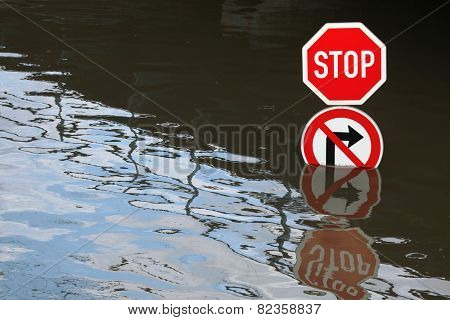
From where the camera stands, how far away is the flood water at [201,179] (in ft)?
20.6

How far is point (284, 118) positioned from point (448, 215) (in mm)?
3241

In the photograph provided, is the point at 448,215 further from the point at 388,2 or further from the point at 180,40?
the point at 388,2

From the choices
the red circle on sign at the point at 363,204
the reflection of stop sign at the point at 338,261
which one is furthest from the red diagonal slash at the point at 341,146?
the reflection of stop sign at the point at 338,261

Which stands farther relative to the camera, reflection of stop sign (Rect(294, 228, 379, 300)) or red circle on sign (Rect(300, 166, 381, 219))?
red circle on sign (Rect(300, 166, 381, 219))

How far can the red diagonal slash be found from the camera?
26.2ft

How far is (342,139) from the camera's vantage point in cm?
804

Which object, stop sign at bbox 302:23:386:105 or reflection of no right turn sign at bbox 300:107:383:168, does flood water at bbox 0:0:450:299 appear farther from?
stop sign at bbox 302:23:386:105

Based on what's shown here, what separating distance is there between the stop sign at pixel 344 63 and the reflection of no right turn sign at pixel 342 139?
0.14m

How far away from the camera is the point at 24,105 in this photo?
36.0 ft

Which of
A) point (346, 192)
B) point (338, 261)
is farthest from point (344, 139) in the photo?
point (338, 261)

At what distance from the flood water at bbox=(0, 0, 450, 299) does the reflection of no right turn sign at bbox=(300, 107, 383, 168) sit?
8.0 inches

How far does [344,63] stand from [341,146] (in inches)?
31.2

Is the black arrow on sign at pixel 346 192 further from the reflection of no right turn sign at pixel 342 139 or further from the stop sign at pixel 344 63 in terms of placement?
→ the stop sign at pixel 344 63

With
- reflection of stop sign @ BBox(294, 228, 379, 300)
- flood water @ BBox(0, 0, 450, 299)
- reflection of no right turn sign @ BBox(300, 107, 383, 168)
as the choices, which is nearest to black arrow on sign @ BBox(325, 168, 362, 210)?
flood water @ BBox(0, 0, 450, 299)
